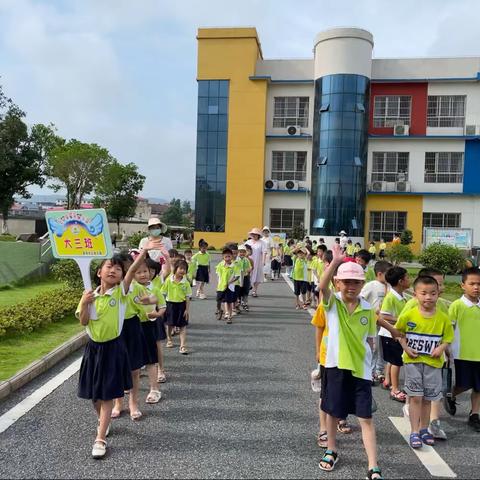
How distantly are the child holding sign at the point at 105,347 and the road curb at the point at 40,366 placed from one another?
1439mm

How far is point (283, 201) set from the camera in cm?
3291

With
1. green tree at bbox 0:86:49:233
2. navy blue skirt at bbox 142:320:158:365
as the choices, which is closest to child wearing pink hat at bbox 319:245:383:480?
navy blue skirt at bbox 142:320:158:365

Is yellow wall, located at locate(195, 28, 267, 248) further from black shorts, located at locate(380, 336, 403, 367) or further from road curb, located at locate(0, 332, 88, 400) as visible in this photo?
black shorts, located at locate(380, 336, 403, 367)

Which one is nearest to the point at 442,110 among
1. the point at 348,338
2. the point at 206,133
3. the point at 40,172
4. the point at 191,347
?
the point at 206,133

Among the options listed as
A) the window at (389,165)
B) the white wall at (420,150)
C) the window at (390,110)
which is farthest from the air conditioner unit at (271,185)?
the window at (390,110)

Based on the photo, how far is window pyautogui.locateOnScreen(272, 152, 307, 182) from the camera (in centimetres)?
3281

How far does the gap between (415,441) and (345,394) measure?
86 cm

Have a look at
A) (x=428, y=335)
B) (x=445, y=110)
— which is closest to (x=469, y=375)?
(x=428, y=335)

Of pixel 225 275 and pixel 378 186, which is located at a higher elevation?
pixel 378 186

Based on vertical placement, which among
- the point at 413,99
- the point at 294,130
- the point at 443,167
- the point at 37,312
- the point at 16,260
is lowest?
the point at 37,312

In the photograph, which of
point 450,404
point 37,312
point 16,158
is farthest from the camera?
point 16,158

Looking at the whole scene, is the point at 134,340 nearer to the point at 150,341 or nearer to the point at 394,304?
the point at 150,341

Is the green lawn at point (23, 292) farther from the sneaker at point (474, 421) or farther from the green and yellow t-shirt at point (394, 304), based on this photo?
the sneaker at point (474, 421)

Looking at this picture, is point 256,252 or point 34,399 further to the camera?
point 256,252
